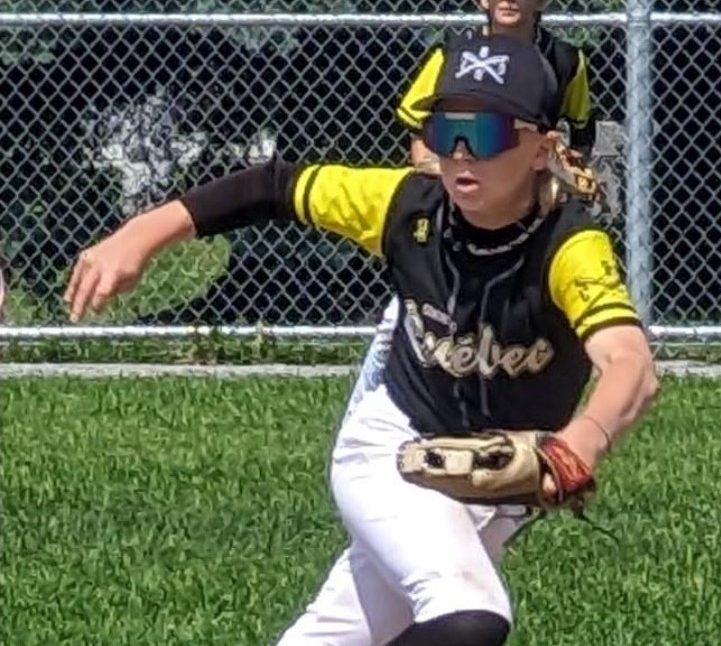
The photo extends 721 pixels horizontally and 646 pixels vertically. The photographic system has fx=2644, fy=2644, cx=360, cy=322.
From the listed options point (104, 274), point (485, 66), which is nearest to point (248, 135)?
point (485, 66)

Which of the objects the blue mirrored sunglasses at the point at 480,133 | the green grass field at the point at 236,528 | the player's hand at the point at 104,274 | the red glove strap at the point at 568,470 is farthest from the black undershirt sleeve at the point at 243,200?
the green grass field at the point at 236,528

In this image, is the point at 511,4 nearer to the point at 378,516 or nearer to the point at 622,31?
the point at 378,516

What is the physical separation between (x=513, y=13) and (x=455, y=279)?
2875mm

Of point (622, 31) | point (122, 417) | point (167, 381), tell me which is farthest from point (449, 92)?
point (622, 31)

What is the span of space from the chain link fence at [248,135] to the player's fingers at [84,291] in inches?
268

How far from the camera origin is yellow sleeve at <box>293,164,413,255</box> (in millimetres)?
4977

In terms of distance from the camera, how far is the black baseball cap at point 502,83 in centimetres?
467

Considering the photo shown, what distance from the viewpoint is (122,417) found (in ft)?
30.7

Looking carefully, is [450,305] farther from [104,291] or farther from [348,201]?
[104,291]

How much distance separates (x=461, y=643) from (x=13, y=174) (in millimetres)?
7359

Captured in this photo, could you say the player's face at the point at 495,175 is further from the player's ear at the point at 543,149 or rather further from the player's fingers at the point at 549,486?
the player's fingers at the point at 549,486

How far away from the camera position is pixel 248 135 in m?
11.6

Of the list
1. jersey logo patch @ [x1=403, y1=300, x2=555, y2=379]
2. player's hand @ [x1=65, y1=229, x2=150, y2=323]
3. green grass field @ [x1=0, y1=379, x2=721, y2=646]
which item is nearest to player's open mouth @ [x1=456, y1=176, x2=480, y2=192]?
jersey logo patch @ [x1=403, y1=300, x2=555, y2=379]

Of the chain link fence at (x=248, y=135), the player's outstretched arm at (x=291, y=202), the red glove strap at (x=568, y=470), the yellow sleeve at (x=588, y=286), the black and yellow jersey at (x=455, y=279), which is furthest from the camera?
the chain link fence at (x=248, y=135)
